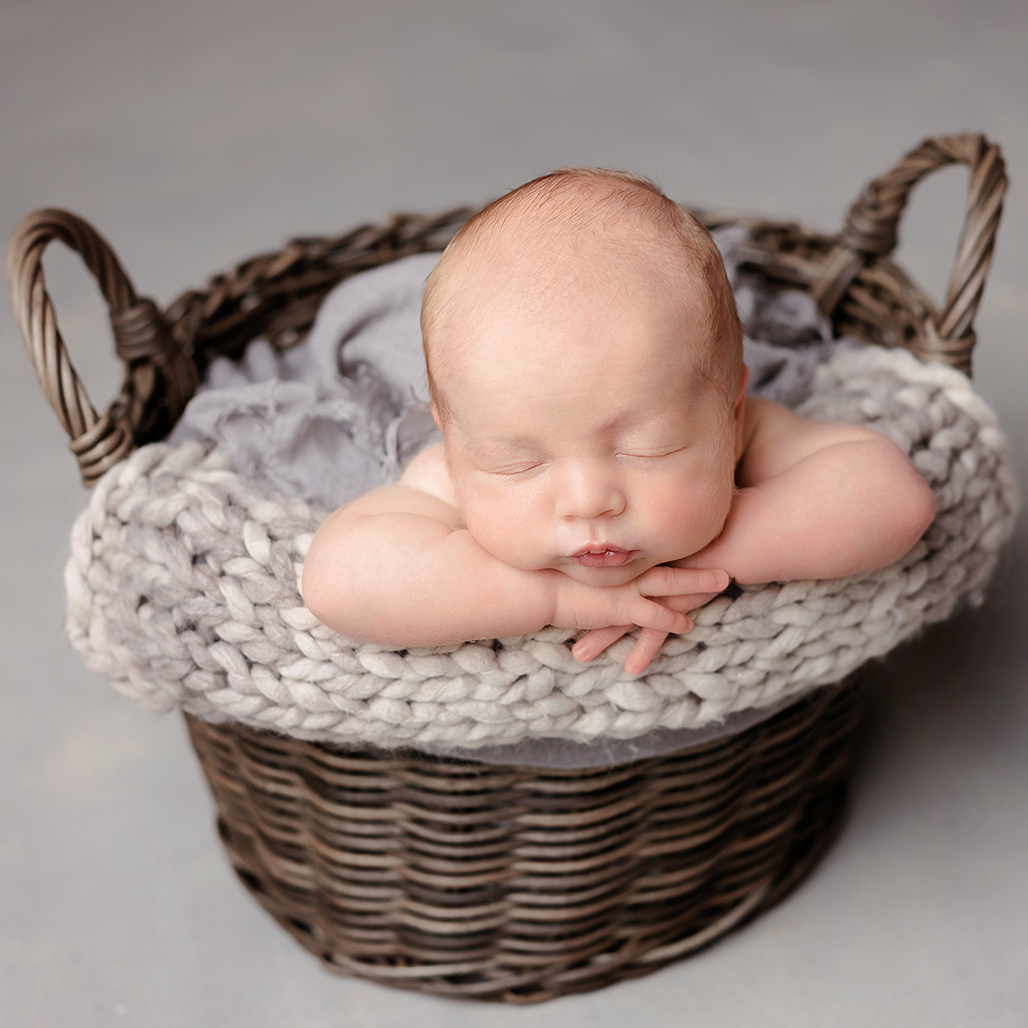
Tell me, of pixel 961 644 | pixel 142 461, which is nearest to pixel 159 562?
pixel 142 461

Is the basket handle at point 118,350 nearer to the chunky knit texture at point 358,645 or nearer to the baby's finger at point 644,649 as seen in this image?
the chunky knit texture at point 358,645

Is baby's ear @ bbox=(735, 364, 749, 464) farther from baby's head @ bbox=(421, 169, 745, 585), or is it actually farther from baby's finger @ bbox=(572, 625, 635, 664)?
Result: baby's finger @ bbox=(572, 625, 635, 664)

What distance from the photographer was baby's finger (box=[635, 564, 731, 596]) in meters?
0.88

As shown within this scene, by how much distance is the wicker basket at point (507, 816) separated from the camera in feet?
3.37

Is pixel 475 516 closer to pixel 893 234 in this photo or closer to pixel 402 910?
pixel 402 910

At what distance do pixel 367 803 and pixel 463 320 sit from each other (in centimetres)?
45

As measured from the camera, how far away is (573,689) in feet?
3.01

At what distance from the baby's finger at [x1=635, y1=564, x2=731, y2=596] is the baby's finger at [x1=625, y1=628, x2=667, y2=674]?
31mm

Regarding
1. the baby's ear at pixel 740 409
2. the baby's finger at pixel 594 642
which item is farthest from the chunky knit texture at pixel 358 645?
A: the baby's ear at pixel 740 409

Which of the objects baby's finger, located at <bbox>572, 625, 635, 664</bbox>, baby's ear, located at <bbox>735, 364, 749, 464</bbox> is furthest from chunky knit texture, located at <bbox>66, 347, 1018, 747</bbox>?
baby's ear, located at <bbox>735, 364, 749, 464</bbox>

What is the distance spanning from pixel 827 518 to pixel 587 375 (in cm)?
24

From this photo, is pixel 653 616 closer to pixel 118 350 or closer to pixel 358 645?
pixel 358 645

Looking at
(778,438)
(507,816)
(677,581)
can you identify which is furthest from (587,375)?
(507,816)

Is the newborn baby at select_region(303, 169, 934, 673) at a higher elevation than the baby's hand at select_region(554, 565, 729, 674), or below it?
higher
